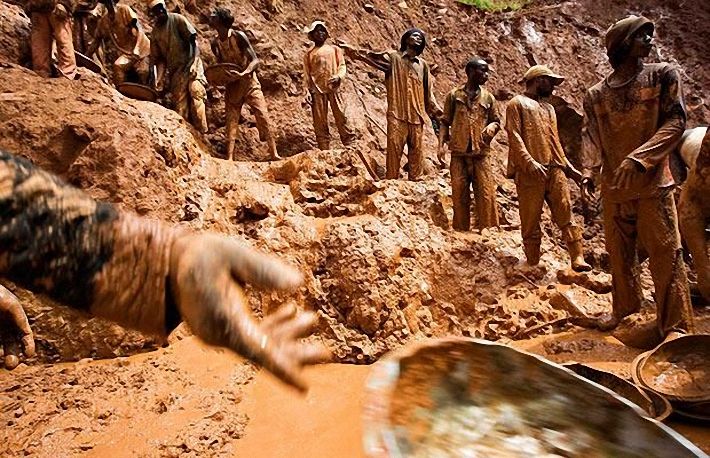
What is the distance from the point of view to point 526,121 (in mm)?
5938

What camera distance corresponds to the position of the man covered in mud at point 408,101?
7371mm

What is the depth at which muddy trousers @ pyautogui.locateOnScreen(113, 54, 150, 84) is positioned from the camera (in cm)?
788

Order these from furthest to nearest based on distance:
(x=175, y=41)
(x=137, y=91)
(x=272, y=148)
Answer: (x=272, y=148) < (x=175, y=41) < (x=137, y=91)

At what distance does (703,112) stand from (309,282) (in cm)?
1046

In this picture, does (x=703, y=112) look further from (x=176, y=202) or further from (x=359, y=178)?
(x=176, y=202)

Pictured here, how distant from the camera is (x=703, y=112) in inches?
433

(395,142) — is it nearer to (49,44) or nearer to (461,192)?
(461,192)

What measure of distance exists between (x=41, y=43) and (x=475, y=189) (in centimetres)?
526

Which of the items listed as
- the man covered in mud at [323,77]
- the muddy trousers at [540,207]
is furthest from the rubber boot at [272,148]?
the muddy trousers at [540,207]

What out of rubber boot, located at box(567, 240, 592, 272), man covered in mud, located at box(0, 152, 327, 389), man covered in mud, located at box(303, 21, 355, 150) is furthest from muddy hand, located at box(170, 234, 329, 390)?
man covered in mud, located at box(303, 21, 355, 150)

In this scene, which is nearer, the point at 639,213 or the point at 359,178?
the point at 639,213

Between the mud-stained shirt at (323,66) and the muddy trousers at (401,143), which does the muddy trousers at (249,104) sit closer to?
the mud-stained shirt at (323,66)

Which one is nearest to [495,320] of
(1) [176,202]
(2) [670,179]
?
(2) [670,179]

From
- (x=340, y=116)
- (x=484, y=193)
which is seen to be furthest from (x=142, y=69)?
(x=484, y=193)
